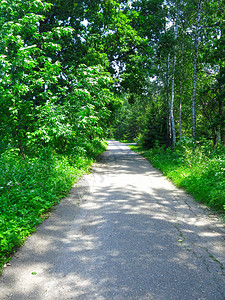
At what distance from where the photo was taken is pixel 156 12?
15023 millimetres

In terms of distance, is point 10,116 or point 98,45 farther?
point 98,45

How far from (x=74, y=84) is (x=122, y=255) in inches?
275

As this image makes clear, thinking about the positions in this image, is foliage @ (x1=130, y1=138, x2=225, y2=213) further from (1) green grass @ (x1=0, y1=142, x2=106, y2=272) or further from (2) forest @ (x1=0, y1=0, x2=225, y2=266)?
(1) green grass @ (x1=0, y1=142, x2=106, y2=272)

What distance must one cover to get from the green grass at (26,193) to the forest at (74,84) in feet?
0.08

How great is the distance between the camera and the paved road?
8.46 feet

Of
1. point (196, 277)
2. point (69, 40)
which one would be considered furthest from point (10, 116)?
point (69, 40)

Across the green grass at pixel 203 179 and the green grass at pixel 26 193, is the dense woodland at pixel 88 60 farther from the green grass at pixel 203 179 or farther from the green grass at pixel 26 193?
the green grass at pixel 203 179

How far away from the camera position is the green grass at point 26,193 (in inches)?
143

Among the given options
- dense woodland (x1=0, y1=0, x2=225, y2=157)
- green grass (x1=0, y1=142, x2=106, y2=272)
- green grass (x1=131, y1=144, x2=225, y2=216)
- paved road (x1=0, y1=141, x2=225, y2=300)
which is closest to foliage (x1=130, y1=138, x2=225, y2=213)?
green grass (x1=131, y1=144, x2=225, y2=216)

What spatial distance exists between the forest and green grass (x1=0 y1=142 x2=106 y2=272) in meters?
0.03

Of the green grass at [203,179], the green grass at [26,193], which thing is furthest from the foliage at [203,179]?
the green grass at [26,193]

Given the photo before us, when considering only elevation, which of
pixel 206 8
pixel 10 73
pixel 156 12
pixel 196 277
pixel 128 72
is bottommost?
pixel 196 277

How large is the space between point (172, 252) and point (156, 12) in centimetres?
1643

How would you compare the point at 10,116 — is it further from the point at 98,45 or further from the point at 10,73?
the point at 98,45
